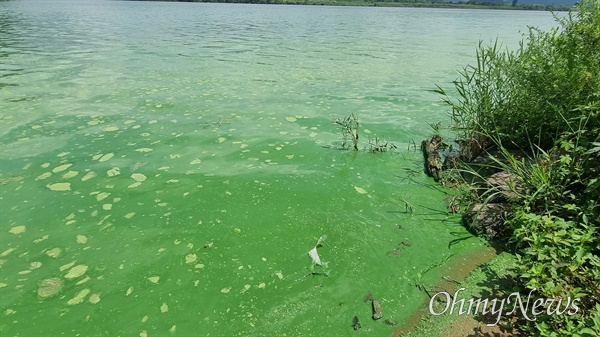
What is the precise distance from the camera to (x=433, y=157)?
24.7 ft

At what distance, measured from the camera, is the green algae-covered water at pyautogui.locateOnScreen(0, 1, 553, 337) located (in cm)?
412

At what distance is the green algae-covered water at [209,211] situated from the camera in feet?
13.5

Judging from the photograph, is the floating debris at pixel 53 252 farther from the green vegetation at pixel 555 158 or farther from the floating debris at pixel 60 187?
the green vegetation at pixel 555 158

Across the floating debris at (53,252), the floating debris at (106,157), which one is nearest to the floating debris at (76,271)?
the floating debris at (53,252)

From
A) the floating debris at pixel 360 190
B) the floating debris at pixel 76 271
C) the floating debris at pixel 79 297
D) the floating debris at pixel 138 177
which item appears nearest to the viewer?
the floating debris at pixel 79 297

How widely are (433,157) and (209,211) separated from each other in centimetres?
495

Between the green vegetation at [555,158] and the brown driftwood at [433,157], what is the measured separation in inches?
17.3

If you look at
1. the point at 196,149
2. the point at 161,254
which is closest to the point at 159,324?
the point at 161,254

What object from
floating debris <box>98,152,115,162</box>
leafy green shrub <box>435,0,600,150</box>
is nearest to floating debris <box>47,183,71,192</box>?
floating debris <box>98,152,115,162</box>

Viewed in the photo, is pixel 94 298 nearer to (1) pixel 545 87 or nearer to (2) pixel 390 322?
(2) pixel 390 322

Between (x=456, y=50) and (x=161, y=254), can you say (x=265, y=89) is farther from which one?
(x=456, y=50)

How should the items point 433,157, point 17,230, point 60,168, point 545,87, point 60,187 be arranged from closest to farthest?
point 17,230, point 545,87, point 60,187, point 60,168, point 433,157

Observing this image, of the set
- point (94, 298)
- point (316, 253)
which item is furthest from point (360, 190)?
point (94, 298)

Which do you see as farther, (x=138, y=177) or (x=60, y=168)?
(x=60, y=168)
